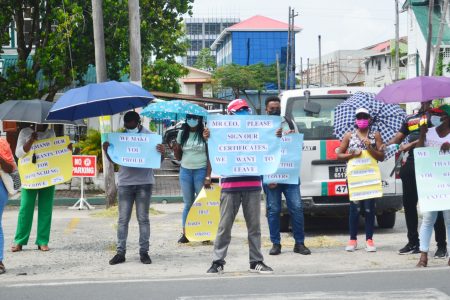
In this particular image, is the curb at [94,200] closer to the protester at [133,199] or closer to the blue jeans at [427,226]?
the protester at [133,199]

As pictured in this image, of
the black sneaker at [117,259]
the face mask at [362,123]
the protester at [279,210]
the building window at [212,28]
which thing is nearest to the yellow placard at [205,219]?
the protester at [279,210]

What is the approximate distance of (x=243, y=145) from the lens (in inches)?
351

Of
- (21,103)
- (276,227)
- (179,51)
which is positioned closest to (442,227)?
(276,227)

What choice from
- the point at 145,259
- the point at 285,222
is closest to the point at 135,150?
the point at 145,259

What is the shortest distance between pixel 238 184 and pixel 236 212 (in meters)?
0.31

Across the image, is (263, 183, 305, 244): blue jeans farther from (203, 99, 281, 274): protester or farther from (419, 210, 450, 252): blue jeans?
(419, 210, 450, 252): blue jeans

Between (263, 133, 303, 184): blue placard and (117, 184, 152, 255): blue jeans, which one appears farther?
(263, 133, 303, 184): blue placard

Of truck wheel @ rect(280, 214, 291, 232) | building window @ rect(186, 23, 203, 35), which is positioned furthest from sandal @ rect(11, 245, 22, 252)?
building window @ rect(186, 23, 203, 35)

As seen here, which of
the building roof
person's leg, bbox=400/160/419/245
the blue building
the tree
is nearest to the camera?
person's leg, bbox=400/160/419/245

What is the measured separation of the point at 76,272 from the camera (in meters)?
9.28

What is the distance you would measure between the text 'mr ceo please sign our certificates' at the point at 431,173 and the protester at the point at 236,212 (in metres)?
1.88

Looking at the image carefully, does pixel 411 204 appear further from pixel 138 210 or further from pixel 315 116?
pixel 138 210

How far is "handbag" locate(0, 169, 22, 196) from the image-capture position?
947cm

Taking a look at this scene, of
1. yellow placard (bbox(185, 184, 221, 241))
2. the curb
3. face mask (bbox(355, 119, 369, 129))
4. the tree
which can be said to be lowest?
the curb
